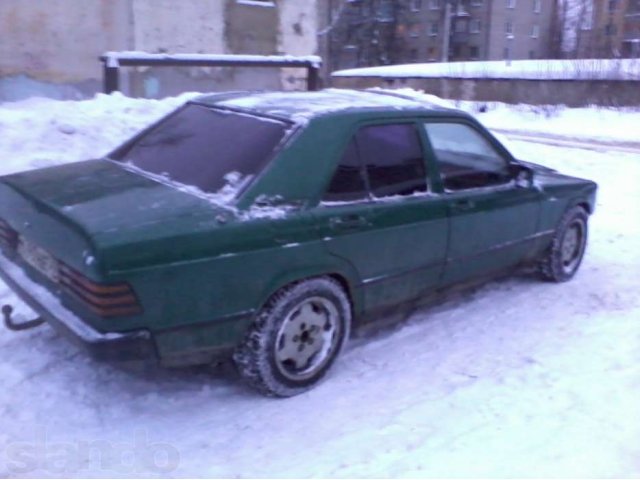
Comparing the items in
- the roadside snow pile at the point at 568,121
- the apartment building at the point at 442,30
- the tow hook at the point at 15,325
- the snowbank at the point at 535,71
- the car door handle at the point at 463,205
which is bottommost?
the tow hook at the point at 15,325

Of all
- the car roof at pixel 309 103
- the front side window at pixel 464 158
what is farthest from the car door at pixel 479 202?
the car roof at pixel 309 103

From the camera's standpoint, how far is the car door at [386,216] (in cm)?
409

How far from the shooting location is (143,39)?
14445mm

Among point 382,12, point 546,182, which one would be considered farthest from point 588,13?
point 546,182

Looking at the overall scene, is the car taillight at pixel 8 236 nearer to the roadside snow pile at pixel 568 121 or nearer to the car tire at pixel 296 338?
the car tire at pixel 296 338

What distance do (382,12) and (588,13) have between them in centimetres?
1675

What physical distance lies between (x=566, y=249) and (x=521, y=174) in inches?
41.0

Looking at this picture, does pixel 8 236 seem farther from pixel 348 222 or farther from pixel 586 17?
pixel 586 17

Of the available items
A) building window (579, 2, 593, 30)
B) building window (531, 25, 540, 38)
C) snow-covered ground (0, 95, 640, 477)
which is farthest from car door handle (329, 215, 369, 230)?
building window (531, 25, 540, 38)

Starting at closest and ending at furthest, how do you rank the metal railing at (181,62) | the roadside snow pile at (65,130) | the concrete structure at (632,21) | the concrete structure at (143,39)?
the roadside snow pile at (65,130) → the metal railing at (181,62) → the concrete structure at (143,39) → the concrete structure at (632,21)

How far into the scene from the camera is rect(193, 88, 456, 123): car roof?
4.28 metres

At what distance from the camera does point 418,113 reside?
4.71 meters

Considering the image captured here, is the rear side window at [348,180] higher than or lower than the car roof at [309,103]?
lower

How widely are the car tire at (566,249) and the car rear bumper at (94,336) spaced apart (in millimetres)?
3561
